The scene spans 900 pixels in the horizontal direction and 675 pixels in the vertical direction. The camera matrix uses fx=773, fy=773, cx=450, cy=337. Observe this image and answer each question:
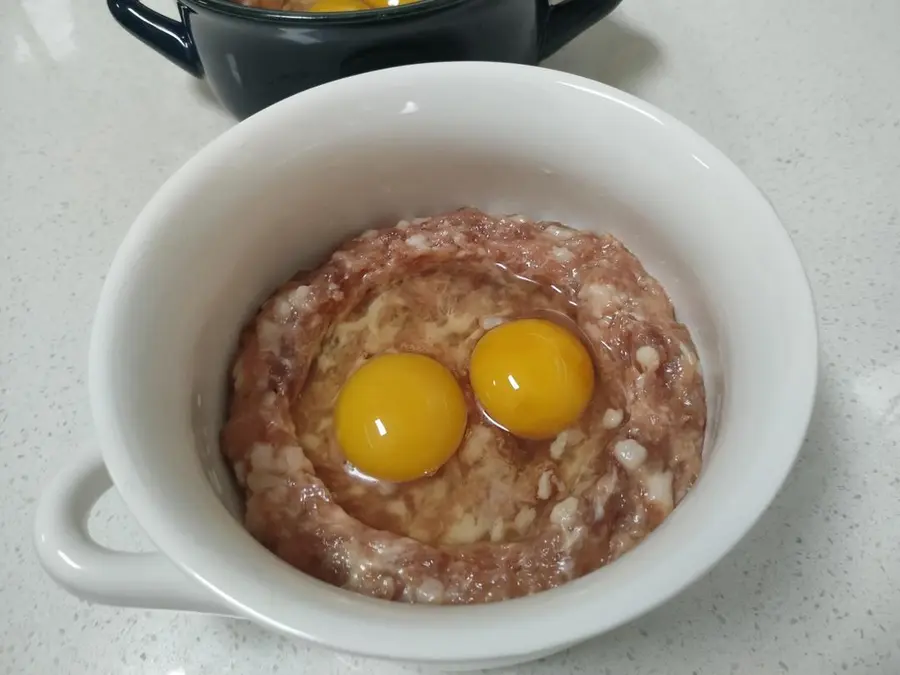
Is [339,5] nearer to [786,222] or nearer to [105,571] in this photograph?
[786,222]

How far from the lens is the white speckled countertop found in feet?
2.58

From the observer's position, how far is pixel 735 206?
70 centimetres

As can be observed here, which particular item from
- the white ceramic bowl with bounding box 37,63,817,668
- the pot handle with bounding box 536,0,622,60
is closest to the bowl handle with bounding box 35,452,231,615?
the white ceramic bowl with bounding box 37,63,817,668

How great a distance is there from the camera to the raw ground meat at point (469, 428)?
72 centimetres

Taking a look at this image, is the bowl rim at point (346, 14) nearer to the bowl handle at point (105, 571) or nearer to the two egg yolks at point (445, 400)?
the two egg yolks at point (445, 400)

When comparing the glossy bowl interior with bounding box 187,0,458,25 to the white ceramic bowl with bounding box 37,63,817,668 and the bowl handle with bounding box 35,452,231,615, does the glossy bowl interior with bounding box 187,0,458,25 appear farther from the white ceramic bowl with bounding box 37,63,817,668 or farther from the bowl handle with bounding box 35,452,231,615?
the bowl handle with bounding box 35,452,231,615

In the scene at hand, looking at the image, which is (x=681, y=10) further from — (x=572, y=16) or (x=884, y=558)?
(x=884, y=558)

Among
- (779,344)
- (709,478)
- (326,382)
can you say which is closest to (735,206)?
(779,344)

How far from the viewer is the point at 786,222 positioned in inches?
41.7

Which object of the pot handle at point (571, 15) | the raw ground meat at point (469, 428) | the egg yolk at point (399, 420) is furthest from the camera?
the pot handle at point (571, 15)

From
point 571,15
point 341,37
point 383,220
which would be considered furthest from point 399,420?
point 571,15

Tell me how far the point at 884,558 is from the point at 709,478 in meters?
0.35

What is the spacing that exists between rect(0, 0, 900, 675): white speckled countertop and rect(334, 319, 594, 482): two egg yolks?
0.71 feet

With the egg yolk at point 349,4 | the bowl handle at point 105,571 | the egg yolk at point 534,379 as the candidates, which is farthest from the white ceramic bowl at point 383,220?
the egg yolk at point 349,4
